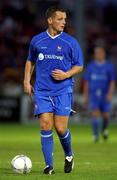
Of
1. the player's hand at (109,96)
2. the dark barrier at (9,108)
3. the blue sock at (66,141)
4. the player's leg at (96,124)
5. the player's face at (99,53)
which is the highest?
the blue sock at (66,141)

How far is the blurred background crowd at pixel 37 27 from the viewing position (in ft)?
92.0

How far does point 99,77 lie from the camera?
20.1 meters

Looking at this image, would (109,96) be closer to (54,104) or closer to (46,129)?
(54,104)

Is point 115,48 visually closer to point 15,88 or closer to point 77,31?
point 77,31

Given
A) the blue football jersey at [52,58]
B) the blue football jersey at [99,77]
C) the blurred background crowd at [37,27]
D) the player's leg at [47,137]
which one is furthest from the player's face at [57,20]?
the blurred background crowd at [37,27]

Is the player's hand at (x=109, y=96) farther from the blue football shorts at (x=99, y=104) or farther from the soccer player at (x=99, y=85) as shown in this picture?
the blue football shorts at (x=99, y=104)

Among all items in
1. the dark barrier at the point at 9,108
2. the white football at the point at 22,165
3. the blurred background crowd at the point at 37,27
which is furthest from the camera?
the blurred background crowd at the point at 37,27

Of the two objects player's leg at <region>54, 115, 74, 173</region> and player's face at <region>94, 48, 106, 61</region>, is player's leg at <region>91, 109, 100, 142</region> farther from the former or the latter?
player's leg at <region>54, 115, 74, 173</region>

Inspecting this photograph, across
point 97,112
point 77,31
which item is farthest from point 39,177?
point 77,31

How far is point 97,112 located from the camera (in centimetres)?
2017

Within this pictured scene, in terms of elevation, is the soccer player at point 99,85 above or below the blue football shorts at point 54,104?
below

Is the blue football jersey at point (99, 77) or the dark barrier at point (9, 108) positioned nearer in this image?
the blue football jersey at point (99, 77)

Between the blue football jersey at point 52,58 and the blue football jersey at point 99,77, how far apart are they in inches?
357

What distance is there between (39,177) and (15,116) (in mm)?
16305
